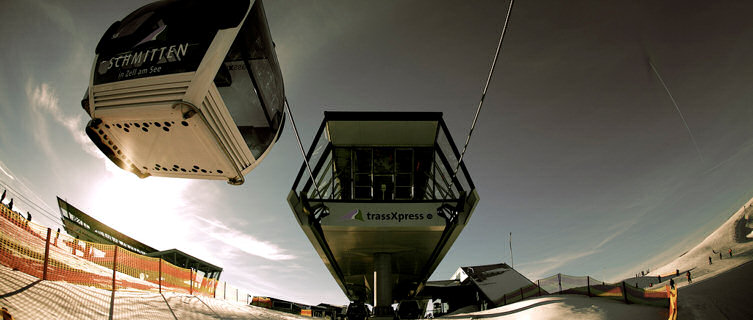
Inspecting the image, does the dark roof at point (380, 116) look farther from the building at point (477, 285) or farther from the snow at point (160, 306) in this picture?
the building at point (477, 285)

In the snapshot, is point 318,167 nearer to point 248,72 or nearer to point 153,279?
point 153,279

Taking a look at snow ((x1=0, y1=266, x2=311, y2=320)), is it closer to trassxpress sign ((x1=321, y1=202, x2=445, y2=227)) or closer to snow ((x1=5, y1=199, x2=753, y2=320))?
snow ((x1=5, y1=199, x2=753, y2=320))

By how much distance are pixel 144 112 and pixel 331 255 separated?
2007 cm

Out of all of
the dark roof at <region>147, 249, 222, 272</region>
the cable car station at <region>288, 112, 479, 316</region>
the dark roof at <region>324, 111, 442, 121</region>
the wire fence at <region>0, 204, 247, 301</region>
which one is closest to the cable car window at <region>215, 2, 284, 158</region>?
the wire fence at <region>0, 204, 247, 301</region>

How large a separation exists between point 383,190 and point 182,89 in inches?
617

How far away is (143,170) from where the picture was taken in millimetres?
4379

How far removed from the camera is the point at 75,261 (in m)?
9.90

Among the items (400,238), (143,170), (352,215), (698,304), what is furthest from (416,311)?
(143,170)

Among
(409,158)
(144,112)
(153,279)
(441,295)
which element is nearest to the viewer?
(144,112)

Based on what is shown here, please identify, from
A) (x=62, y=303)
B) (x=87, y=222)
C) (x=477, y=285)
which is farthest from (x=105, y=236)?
(x=62, y=303)

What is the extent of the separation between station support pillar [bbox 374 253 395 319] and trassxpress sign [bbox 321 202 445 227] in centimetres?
477

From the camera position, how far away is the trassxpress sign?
Result: 16.5m

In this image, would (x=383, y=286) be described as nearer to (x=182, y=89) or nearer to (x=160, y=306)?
(x=160, y=306)

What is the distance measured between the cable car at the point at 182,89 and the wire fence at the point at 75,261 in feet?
20.7
